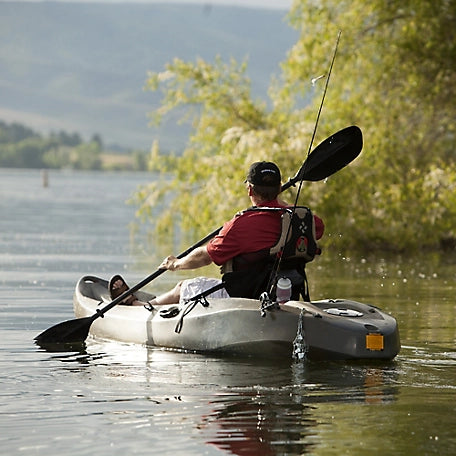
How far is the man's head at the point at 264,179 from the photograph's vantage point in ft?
32.6

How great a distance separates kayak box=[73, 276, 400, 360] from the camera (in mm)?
9461

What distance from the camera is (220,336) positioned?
9.96m

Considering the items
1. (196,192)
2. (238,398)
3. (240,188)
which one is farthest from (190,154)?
(238,398)

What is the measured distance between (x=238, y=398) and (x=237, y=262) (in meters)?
1.95

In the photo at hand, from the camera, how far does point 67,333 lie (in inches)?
433

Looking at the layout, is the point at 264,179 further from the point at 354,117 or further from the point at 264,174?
the point at 354,117

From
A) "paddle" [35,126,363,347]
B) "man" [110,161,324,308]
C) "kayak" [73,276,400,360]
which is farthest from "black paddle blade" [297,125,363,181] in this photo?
"kayak" [73,276,400,360]

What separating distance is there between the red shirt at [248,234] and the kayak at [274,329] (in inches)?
14.5

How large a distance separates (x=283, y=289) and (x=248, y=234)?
1.57 ft

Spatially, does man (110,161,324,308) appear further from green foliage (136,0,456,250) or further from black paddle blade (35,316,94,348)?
green foliage (136,0,456,250)

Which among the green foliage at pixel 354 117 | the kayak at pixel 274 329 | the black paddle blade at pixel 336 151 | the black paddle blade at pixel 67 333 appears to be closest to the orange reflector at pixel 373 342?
the kayak at pixel 274 329

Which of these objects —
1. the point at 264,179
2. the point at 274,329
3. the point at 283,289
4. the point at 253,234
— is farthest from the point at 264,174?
the point at 274,329

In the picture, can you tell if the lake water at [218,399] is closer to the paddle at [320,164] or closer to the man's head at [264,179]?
the paddle at [320,164]

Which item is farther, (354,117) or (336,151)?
(354,117)
